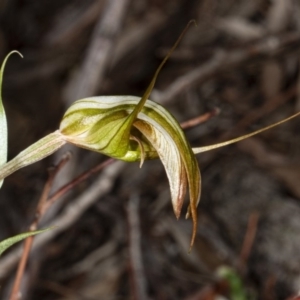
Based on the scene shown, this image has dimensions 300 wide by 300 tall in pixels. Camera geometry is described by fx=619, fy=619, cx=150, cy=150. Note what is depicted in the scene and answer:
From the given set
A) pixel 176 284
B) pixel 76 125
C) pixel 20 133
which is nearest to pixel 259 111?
pixel 176 284

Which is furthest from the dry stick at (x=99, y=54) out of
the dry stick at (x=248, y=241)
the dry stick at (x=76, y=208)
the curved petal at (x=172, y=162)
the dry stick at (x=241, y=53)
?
the curved petal at (x=172, y=162)

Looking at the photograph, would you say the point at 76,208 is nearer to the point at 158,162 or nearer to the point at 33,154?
the point at 33,154

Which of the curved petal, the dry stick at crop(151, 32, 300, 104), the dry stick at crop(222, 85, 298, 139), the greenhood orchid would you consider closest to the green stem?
the greenhood orchid

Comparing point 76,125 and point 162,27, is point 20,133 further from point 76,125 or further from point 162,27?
point 76,125

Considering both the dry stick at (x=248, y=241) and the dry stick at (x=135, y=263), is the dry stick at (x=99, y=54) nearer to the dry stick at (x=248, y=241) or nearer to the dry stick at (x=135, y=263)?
the dry stick at (x=135, y=263)

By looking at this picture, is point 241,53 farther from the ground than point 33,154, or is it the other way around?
point 33,154

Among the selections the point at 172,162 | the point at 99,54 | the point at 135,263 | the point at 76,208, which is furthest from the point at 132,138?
the point at 135,263

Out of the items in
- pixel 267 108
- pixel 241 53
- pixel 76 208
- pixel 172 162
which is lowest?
pixel 267 108
